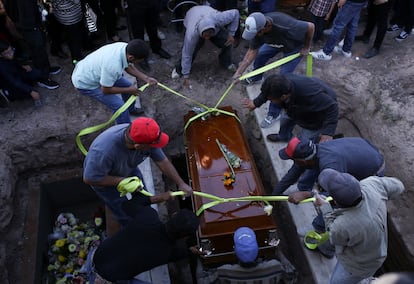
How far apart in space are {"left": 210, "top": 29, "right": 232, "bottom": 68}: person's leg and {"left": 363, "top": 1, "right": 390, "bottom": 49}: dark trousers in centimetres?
236

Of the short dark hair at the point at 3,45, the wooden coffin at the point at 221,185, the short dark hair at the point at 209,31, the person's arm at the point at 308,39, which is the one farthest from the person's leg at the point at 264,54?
the short dark hair at the point at 3,45

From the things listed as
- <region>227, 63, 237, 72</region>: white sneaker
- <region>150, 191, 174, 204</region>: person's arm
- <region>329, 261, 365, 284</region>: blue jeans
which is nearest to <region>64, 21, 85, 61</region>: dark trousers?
<region>227, 63, 237, 72</region>: white sneaker

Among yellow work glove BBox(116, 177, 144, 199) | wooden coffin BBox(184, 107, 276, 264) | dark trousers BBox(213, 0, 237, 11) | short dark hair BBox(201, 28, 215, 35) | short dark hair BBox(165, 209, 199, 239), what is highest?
short dark hair BBox(201, 28, 215, 35)

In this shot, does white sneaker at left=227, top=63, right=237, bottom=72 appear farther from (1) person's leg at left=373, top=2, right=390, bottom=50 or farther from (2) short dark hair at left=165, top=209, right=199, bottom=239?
(2) short dark hair at left=165, top=209, right=199, bottom=239

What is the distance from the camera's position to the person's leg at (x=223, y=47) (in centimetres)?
571

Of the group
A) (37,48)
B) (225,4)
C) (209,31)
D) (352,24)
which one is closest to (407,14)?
(352,24)

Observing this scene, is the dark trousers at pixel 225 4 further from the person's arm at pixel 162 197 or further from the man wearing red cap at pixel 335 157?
the person's arm at pixel 162 197

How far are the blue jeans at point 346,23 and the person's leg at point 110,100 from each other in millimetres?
3401

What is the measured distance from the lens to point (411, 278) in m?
1.79

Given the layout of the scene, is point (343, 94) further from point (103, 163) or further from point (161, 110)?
point (103, 163)

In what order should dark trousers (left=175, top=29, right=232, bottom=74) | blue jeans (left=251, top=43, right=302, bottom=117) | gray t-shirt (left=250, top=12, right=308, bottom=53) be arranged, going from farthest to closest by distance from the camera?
dark trousers (left=175, top=29, right=232, bottom=74) < blue jeans (left=251, top=43, right=302, bottom=117) < gray t-shirt (left=250, top=12, right=308, bottom=53)

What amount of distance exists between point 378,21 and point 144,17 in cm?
364

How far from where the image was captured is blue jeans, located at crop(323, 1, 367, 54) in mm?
5609

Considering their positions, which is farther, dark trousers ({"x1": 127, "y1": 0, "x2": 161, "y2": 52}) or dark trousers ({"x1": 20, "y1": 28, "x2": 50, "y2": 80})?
dark trousers ({"x1": 127, "y1": 0, "x2": 161, "y2": 52})
